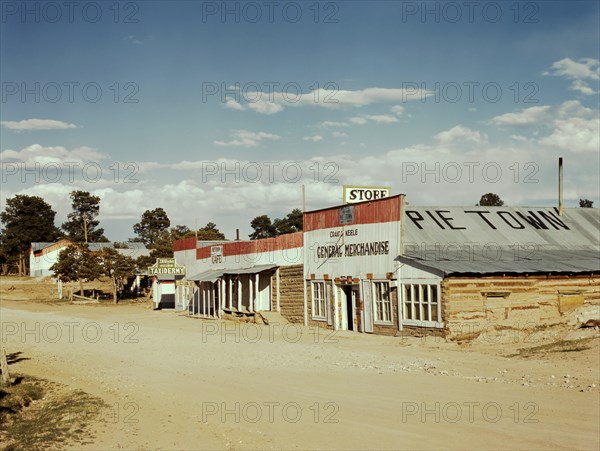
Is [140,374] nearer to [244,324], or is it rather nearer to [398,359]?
[398,359]

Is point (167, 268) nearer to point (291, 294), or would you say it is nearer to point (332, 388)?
point (291, 294)

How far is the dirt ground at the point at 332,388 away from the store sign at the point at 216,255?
1483cm

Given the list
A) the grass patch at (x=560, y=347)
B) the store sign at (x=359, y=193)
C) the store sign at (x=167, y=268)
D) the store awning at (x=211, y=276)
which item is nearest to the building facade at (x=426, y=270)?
the store awning at (x=211, y=276)

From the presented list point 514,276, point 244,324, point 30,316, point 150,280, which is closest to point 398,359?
point 514,276

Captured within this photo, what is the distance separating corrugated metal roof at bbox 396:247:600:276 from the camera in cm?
2520

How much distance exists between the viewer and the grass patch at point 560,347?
835 inches

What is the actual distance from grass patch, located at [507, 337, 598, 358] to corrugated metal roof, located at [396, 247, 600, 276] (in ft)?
11.2

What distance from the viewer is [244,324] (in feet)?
118

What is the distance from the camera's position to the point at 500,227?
105 feet

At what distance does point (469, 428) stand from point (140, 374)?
10.4 m

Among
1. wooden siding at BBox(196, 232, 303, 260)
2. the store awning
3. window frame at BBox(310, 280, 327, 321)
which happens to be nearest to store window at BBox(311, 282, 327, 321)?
window frame at BBox(310, 280, 327, 321)

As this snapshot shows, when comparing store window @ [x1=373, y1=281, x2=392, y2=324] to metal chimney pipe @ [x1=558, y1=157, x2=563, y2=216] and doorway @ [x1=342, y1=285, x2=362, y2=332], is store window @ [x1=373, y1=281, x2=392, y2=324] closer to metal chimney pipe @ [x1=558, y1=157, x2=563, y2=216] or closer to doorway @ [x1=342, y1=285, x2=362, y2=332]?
doorway @ [x1=342, y1=285, x2=362, y2=332]

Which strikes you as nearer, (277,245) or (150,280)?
(277,245)

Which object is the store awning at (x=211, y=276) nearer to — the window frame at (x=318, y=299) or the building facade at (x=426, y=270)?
the building facade at (x=426, y=270)
